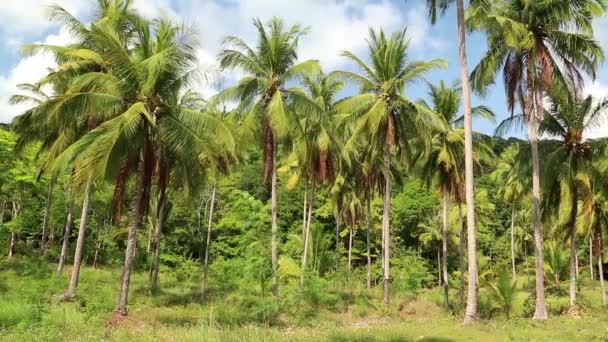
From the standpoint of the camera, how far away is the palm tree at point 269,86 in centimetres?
2108

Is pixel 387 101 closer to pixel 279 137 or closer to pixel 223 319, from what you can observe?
pixel 279 137

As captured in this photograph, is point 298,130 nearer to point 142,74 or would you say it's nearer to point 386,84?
point 386,84

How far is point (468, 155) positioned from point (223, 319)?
994 cm

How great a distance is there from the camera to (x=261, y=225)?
2136cm

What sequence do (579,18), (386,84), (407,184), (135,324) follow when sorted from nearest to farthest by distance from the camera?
(135,324) < (579,18) < (386,84) < (407,184)

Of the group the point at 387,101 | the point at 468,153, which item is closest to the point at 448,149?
the point at 387,101

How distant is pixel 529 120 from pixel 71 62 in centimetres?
1853

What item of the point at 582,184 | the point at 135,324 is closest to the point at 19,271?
the point at 135,324

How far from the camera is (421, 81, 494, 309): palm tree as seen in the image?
87.5 feet

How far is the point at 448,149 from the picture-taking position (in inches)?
1054

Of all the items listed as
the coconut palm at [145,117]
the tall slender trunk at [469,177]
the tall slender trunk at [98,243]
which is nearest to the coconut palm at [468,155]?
the tall slender trunk at [469,177]

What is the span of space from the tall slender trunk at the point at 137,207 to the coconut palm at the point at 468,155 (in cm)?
1040

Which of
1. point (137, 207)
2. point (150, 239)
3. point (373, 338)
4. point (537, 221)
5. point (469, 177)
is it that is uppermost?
point (469, 177)

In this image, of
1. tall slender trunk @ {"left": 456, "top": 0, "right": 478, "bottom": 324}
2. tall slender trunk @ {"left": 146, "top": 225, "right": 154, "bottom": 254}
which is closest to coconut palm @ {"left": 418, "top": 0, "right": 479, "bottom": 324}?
tall slender trunk @ {"left": 456, "top": 0, "right": 478, "bottom": 324}
